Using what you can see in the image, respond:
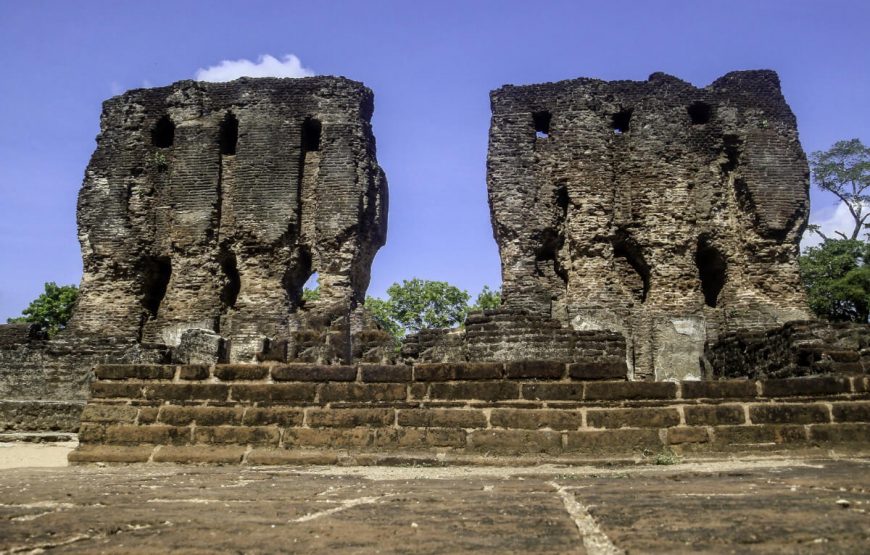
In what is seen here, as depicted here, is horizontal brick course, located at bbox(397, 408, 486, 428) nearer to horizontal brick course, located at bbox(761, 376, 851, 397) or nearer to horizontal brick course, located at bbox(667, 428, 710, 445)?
horizontal brick course, located at bbox(667, 428, 710, 445)

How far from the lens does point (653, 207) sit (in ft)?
58.6

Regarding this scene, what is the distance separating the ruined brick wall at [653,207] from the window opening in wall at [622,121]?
0.06 metres

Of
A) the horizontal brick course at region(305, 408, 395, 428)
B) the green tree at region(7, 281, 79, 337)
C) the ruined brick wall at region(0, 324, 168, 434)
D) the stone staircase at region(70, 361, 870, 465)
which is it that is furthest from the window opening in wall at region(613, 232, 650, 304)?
the green tree at region(7, 281, 79, 337)

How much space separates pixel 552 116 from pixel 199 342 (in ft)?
36.7

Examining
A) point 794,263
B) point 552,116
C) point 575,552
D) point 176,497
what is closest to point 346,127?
point 552,116

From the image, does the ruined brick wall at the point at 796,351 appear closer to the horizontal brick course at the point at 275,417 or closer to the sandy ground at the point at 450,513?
the sandy ground at the point at 450,513

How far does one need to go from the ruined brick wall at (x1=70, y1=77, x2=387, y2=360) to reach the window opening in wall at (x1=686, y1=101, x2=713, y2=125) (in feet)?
28.4

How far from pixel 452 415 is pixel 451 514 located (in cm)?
293

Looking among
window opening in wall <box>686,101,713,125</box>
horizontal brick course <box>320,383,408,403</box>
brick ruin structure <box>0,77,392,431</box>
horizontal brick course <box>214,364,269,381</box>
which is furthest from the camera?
window opening in wall <box>686,101,713,125</box>

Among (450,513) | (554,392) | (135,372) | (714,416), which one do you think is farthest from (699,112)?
(450,513)

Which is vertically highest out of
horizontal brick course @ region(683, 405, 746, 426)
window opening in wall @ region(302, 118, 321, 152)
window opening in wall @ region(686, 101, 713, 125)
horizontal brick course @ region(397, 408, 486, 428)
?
window opening in wall @ region(686, 101, 713, 125)

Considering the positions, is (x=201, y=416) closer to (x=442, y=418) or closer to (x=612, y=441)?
(x=442, y=418)

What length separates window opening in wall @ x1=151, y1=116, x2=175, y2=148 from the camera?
65.0 ft

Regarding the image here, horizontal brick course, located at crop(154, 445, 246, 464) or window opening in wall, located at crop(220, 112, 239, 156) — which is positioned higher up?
window opening in wall, located at crop(220, 112, 239, 156)
